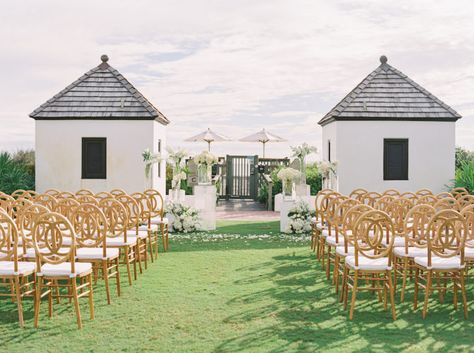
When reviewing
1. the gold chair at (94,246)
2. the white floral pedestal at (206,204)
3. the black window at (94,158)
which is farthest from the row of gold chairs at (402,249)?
the black window at (94,158)

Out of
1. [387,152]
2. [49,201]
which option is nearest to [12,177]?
[49,201]

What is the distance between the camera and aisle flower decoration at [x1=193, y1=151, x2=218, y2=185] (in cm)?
1485

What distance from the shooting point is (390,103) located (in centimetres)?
1688

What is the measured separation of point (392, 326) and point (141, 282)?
148 inches

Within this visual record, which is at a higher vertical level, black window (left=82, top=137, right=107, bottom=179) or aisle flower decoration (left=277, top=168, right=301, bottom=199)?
black window (left=82, top=137, right=107, bottom=179)

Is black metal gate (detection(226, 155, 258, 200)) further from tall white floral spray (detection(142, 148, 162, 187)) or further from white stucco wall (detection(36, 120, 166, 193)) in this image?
tall white floral spray (detection(142, 148, 162, 187))

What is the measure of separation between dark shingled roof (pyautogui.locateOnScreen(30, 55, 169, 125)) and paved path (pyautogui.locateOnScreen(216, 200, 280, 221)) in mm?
3929

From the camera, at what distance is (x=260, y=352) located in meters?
5.29

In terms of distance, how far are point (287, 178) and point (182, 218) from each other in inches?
111

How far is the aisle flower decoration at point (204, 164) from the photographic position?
48.7ft

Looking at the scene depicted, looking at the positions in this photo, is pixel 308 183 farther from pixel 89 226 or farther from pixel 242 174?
pixel 89 226

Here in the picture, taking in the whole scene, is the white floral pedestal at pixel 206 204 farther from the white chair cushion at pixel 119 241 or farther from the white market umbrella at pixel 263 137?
the white market umbrella at pixel 263 137

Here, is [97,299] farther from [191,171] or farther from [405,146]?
[191,171]

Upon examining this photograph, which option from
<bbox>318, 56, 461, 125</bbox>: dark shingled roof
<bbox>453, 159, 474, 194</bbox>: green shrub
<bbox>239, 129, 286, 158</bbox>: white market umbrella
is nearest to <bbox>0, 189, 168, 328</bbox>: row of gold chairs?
<bbox>318, 56, 461, 125</bbox>: dark shingled roof
